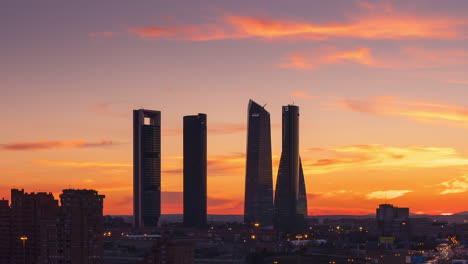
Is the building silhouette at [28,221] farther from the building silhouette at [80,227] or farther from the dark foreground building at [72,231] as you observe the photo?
the building silhouette at [80,227]

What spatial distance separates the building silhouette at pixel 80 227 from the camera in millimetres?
136500

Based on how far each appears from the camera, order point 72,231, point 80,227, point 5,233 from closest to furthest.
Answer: point 72,231
point 80,227
point 5,233

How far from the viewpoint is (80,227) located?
138 meters

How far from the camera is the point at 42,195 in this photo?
158125 mm

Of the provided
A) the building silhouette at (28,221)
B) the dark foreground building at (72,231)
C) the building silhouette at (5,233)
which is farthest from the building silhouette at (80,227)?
the building silhouette at (5,233)

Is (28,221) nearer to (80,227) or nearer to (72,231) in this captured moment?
(72,231)

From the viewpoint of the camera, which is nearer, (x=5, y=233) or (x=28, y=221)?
(x=28, y=221)

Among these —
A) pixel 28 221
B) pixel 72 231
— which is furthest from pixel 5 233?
pixel 72 231

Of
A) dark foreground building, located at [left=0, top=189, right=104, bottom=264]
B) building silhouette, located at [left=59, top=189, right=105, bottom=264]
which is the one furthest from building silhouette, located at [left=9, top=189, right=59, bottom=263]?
building silhouette, located at [left=59, top=189, right=105, bottom=264]

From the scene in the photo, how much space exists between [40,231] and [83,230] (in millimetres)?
8208

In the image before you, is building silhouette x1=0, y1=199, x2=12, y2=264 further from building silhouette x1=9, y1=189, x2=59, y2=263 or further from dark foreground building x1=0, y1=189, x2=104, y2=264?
dark foreground building x1=0, y1=189, x2=104, y2=264

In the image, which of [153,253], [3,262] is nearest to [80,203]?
[153,253]

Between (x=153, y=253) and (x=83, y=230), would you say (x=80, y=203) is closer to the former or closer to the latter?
(x=83, y=230)

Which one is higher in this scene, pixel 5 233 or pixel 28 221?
pixel 28 221
